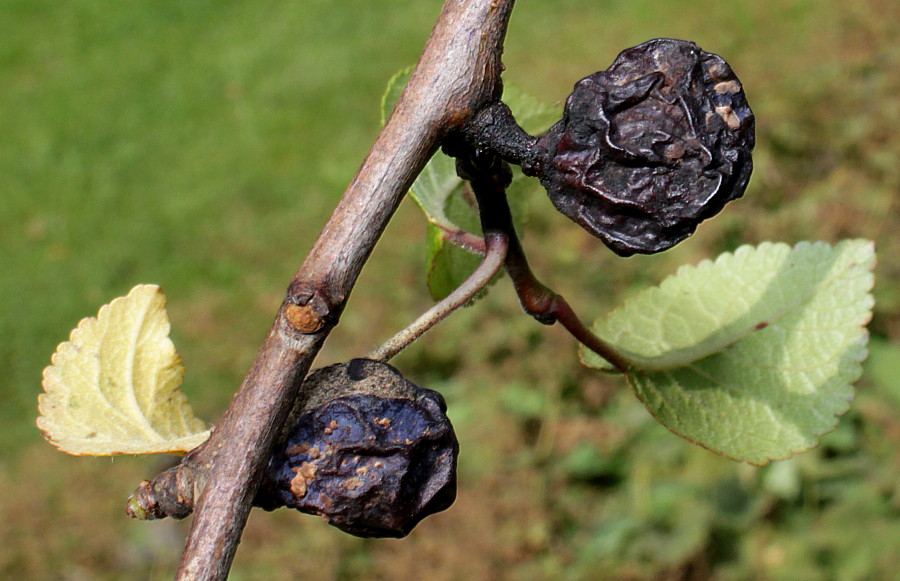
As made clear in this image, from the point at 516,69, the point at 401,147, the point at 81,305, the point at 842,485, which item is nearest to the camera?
the point at 401,147

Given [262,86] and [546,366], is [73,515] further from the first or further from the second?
[262,86]

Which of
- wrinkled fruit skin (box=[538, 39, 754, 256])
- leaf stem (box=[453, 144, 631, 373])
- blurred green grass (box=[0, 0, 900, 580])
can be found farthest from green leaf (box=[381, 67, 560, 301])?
blurred green grass (box=[0, 0, 900, 580])

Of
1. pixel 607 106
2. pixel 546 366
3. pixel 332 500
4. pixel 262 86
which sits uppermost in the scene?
pixel 607 106

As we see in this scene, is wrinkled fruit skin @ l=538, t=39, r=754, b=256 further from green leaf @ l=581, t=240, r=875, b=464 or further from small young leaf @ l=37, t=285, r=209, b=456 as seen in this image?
small young leaf @ l=37, t=285, r=209, b=456

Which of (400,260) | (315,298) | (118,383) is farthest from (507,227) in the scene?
(400,260)

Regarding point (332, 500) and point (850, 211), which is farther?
point (850, 211)

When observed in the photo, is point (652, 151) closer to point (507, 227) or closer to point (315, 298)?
point (507, 227)

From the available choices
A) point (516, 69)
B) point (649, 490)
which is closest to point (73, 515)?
point (649, 490)

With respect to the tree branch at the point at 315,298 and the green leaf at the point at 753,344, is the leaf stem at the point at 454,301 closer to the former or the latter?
the tree branch at the point at 315,298
